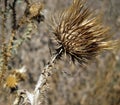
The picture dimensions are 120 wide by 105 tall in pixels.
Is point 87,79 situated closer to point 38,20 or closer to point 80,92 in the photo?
point 80,92

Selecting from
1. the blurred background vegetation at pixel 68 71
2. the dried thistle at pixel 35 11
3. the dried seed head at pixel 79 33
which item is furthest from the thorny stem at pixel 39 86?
the blurred background vegetation at pixel 68 71

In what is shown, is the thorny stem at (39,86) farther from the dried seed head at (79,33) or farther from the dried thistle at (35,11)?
the dried thistle at (35,11)

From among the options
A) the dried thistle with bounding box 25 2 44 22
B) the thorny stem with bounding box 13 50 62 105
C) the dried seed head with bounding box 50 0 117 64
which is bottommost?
the thorny stem with bounding box 13 50 62 105

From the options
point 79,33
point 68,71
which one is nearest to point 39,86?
point 79,33

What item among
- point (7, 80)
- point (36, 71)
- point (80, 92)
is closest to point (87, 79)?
point (80, 92)

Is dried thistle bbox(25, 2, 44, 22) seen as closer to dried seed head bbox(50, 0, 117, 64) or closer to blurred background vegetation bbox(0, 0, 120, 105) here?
dried seed head bbox(50, 0, 117, 64)

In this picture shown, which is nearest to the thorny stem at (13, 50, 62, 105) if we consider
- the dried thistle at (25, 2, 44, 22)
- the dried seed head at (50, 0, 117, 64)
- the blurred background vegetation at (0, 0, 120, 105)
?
the dried seed head at (50, 0, 117, 64)

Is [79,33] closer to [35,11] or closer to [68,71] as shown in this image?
[35,11]

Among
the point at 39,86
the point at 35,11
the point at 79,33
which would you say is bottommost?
the point at 39,86
